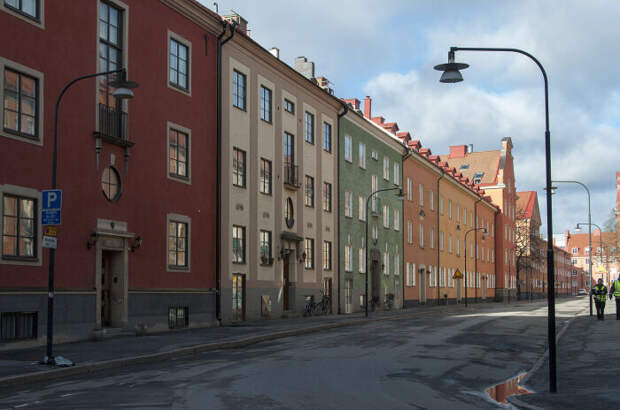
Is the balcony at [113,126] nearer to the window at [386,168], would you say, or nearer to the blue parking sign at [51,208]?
the blue parking sign at [51,208]

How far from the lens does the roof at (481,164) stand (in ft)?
298

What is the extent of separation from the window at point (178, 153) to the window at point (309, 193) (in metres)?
10.5

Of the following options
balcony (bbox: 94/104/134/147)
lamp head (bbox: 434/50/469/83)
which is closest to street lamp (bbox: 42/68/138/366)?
balcony (bbox: 94/104/134/147)

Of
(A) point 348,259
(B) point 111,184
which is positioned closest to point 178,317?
(B) point 111,184

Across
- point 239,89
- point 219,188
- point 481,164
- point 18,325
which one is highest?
point 481,164

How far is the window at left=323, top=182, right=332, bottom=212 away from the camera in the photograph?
37156mm

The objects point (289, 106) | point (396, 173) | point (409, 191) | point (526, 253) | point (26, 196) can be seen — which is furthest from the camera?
point (526, 253)

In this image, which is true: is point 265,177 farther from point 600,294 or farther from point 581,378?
point 581,378

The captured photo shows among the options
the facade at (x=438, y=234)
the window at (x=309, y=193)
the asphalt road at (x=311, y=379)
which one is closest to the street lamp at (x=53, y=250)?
the asphalt road at (x=311, y=379)

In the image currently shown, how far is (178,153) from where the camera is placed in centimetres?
2461

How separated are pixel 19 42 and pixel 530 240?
272 feet

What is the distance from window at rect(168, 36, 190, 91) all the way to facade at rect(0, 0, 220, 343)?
0.04 meters

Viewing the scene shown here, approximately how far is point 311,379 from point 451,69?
5.97 metres

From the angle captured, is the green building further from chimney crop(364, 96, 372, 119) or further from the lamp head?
the lamp head
